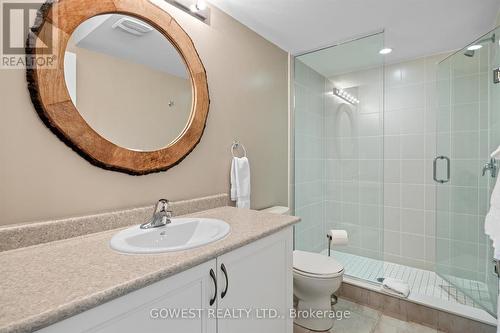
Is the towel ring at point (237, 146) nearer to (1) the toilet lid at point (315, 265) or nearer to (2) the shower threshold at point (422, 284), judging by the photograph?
(1) the toilet lid at point (315, 265)

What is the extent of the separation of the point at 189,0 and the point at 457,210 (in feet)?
9.18

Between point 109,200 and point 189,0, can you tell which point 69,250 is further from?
point 189,0

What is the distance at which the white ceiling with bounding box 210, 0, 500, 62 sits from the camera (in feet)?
5.84

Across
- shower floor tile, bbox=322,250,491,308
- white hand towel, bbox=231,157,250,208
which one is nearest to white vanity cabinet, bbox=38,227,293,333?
white hand towel, bbox=231,157,250,208

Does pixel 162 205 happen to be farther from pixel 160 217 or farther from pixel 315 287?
pixel 315 287

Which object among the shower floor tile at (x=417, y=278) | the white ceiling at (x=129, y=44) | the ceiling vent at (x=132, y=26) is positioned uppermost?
the ceiling vent at (x=132, y=26)

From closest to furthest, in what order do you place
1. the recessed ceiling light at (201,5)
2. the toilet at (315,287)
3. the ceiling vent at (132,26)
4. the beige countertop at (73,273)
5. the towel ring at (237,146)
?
the beige countertop at (73,273) < the ceiling vent at (132,26) < the recessed ceiling light at (201,5) < the toilet at (315,287) < the towel ring at (237,146)

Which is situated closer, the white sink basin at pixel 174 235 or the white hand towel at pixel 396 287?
the white sink basin at pixel 174 235

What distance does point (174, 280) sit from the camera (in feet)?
2.64

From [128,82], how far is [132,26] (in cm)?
31

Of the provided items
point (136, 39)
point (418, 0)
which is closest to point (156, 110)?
point (136, 39)

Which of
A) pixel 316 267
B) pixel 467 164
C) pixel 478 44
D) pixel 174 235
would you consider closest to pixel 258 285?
pixel 174 235

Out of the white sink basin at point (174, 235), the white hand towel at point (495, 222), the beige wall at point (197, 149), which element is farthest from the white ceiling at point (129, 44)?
the white hand towel at point (495, 222)

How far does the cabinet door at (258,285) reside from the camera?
100 cm
